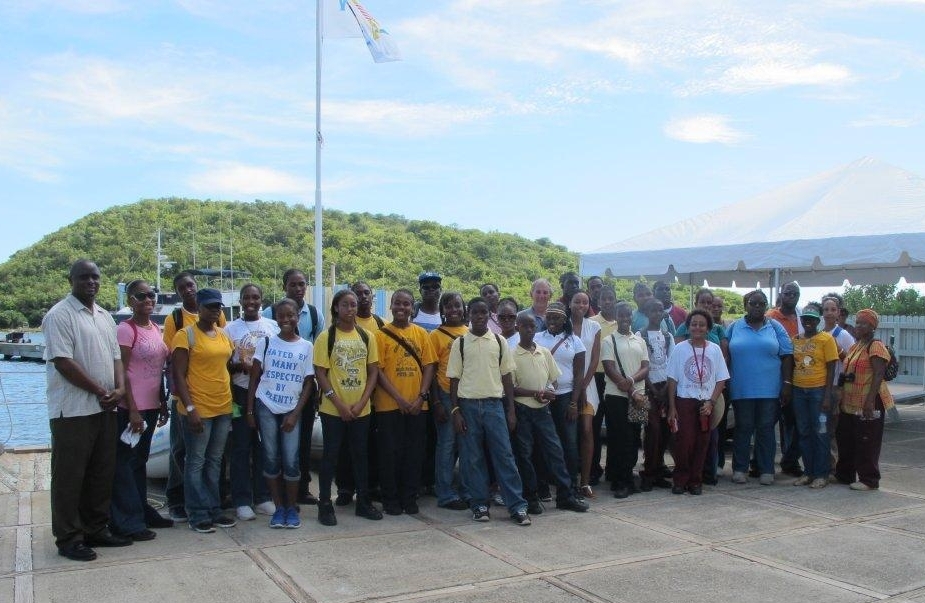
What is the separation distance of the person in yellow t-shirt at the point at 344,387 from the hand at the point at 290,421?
247 mm

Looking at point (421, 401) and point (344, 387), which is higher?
point (344, 387)

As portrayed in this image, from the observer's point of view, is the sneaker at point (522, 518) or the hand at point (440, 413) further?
the hand at point (440, 413)

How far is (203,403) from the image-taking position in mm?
5859

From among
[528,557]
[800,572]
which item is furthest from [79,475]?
[800,572]

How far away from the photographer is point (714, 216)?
13156mm

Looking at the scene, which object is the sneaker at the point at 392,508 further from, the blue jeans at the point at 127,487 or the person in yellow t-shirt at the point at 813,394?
the person in yellow t-shirt at the point at 813,394

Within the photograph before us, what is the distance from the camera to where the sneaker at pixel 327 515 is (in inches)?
239

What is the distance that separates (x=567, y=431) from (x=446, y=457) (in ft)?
3.45

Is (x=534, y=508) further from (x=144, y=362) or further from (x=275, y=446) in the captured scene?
(x=144, y=362)

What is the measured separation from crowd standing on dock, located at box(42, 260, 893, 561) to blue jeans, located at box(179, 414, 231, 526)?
0.6 inches

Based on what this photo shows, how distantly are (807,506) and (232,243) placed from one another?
5766 cm

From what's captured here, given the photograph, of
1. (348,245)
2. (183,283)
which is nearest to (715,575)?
(183,283)

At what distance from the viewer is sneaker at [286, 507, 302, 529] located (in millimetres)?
5977

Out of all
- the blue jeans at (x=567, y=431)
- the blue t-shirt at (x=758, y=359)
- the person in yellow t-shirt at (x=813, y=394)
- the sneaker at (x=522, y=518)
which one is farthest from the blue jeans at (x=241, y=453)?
the person in yellow t-shirt at (x=813, y=394)
